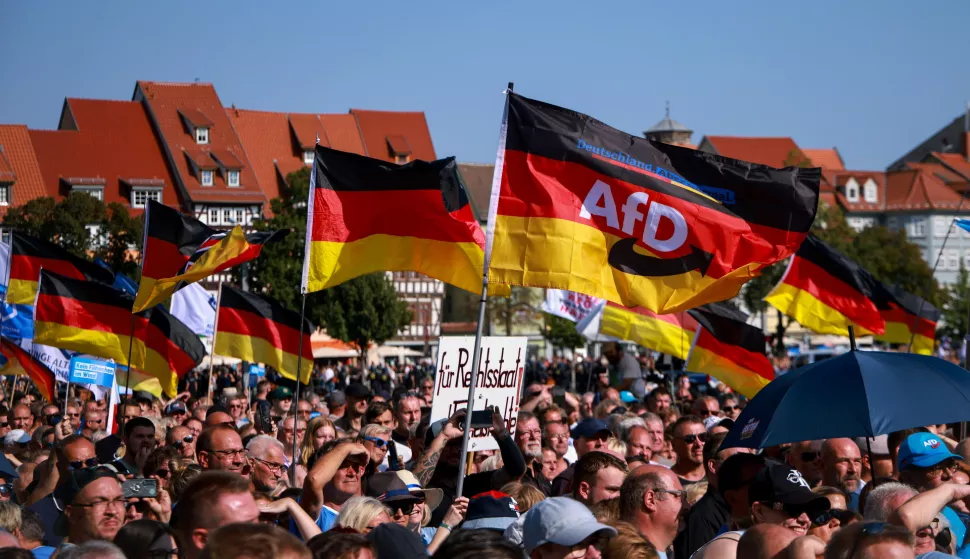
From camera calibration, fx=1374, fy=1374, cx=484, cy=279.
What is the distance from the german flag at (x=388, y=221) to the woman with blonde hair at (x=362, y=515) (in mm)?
3455

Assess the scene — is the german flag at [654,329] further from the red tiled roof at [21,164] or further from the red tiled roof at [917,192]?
the red tiled roof at [917,192]

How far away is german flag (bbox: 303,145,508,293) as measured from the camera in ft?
29.5

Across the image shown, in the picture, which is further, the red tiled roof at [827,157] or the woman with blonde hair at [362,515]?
the red tiled roof at [827,157]

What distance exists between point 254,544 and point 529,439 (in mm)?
5154

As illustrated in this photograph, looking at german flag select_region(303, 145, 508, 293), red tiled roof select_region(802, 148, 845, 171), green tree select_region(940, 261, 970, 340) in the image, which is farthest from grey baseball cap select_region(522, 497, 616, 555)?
red tiled roof select_region(802, 148, 845, 171)

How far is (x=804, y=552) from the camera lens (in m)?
4.54

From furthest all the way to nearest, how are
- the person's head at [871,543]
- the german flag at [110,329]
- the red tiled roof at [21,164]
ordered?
the red tiled roof at [21,164], the german flag at [110,329], the person's head at [871,543]

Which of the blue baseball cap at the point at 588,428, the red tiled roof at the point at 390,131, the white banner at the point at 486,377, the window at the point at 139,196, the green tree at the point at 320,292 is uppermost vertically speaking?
the red tiled roof at the point at 390,131

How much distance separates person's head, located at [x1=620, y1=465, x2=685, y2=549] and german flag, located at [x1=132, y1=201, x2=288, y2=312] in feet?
22.6

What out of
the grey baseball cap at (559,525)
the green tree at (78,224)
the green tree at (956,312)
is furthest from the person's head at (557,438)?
the green tree at (956,312)

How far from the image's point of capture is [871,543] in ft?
14.0

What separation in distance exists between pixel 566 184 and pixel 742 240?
1.10 metres

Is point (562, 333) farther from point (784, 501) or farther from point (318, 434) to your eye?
point (784, 501)

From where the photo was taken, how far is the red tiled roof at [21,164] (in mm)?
70500
